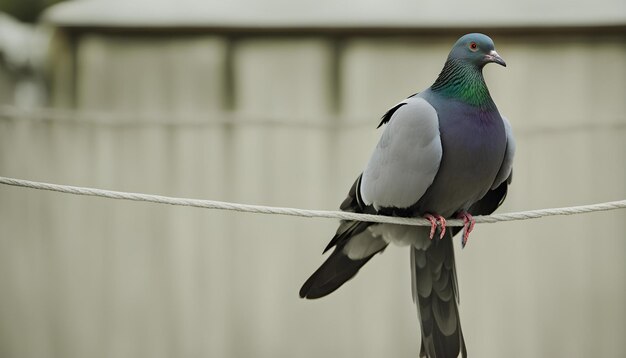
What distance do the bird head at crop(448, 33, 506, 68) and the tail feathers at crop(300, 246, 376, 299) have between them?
65 cm

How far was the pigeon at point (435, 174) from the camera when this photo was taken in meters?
2.47

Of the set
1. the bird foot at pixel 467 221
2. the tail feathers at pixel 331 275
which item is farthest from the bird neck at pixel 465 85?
the tail feathers at pixel 331 275

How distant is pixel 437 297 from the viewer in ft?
9.28

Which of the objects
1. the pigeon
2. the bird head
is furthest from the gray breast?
the bird head

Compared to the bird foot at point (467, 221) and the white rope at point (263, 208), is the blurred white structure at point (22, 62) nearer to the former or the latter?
the white rope at point (263, 208)

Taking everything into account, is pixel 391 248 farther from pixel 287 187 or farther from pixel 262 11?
pixel 262 11

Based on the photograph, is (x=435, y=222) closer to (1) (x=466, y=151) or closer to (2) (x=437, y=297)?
(1) (x=466, y=151)

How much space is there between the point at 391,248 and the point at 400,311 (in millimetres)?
270

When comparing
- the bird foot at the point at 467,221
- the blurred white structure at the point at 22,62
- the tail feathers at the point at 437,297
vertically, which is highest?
the blurred white structure at the point at 22,62

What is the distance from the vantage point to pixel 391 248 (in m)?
3.93

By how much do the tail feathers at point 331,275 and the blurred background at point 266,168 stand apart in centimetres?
Result: 113

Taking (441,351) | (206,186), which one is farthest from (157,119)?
(441,351)

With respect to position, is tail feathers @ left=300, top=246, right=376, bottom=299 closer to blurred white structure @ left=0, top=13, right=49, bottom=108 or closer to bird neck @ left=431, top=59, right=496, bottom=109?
bird neck @ left=431, top=59, right=496, bottom=109

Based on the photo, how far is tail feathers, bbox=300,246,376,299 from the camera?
2742mm
